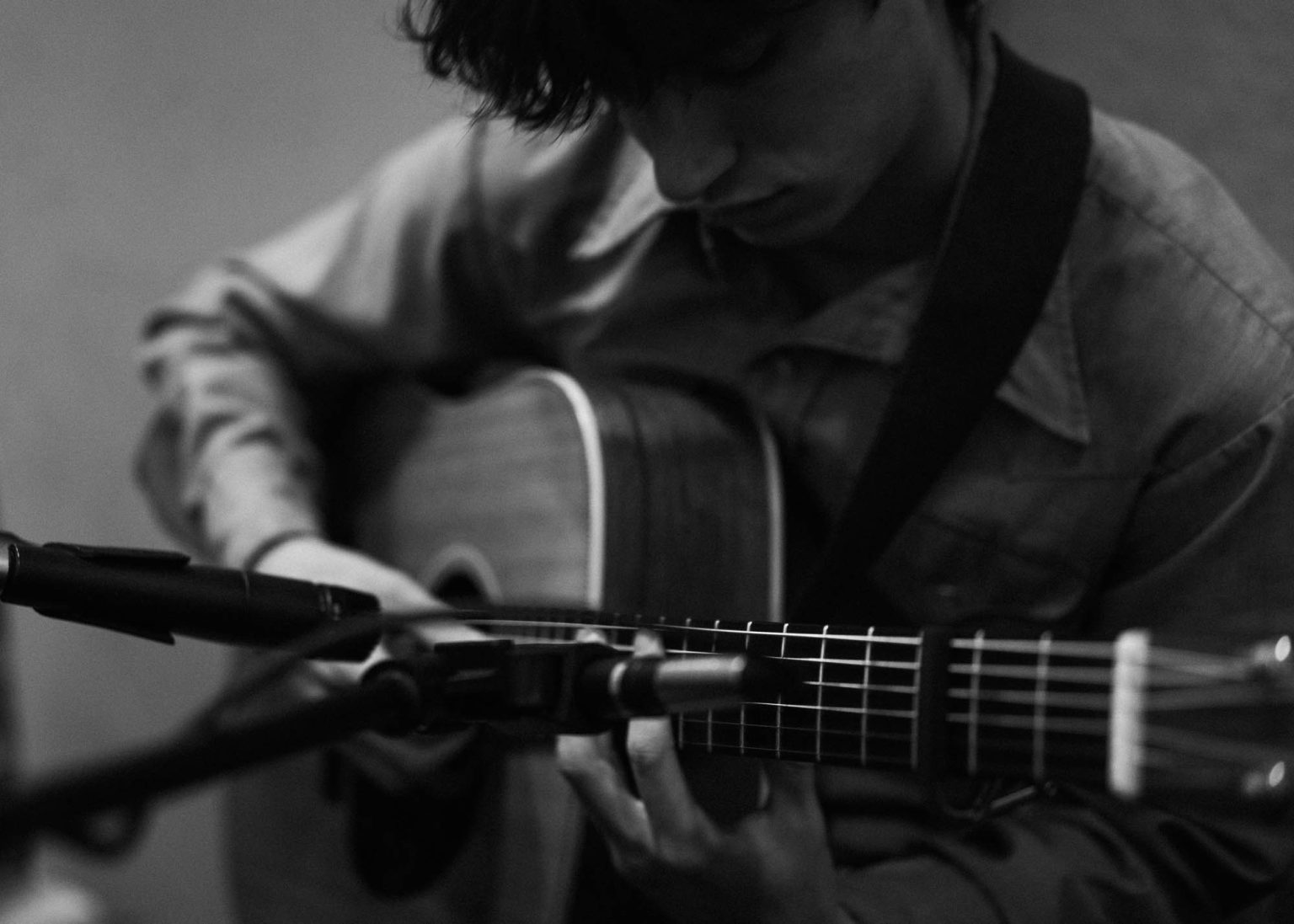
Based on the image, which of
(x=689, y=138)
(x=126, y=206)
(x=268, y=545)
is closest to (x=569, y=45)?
(x=689, y=138)

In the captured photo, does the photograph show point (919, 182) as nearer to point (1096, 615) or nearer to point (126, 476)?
point (1096, 615)

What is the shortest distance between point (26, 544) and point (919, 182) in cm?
56

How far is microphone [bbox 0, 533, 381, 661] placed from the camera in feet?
2.04

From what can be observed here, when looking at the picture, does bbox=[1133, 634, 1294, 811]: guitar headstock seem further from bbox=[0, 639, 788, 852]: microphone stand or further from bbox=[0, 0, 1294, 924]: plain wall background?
bbox=[0, 0, 1294, 924]: plain wall background

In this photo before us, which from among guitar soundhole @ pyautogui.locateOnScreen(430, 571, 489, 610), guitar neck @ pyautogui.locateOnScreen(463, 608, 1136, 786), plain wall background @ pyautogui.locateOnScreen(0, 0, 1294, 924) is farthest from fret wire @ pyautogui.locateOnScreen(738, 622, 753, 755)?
plain wall background @ pyautogui.locateOnScreen(0, 0, 1294, 924)

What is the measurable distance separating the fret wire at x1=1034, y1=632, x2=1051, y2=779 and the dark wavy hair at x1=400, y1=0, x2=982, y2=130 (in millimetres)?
344

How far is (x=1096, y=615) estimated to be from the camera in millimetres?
857

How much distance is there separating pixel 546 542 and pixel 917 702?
442 mm

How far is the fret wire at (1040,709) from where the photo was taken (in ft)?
1.74

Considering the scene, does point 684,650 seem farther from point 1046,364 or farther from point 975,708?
point 1046,364

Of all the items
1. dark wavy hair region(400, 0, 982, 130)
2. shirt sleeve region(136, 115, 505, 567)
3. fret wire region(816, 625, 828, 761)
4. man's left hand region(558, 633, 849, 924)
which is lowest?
man's left hand region(558, 633, 849, 924)

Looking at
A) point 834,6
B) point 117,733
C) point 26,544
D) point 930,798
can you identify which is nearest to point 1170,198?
point 834,6

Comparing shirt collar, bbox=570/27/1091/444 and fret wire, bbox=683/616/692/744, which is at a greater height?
shirt collar, bbox=570/27/1091/444

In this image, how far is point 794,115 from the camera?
2.38ft
